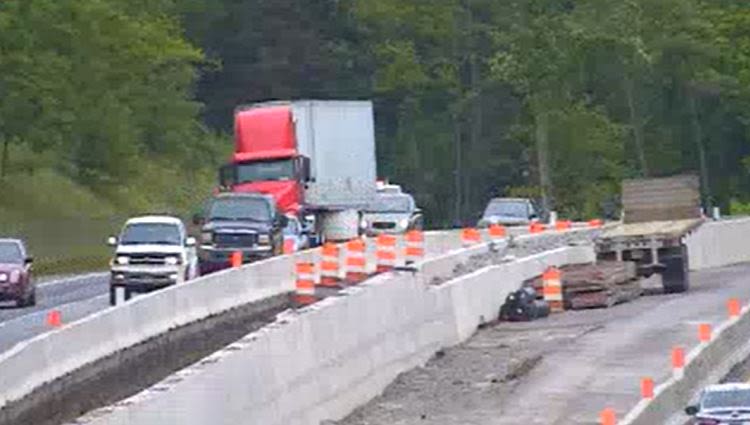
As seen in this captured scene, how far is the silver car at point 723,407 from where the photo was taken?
28.0 meters

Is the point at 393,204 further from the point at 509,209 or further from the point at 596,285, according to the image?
the point at 596,285

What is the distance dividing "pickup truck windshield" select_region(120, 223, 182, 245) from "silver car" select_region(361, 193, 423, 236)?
19725mm

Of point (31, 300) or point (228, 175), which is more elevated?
point (228, 175)

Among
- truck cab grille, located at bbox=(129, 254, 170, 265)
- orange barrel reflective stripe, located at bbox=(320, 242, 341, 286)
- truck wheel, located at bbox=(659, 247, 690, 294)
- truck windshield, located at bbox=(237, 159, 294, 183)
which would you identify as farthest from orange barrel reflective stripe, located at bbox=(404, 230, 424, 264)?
truck cab grille, located at bbox=(129, 254, 170, 265)

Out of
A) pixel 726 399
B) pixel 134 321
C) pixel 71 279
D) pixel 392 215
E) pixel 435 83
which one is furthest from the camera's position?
pixel 435 83

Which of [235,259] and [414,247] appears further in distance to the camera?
[414,247]

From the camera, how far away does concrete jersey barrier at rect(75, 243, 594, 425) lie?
21984 mm

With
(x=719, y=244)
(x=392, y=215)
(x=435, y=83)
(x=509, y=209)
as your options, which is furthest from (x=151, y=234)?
(x=435, y=83)

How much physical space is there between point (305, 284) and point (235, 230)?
16.8 feet

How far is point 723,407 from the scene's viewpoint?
28.4 metres

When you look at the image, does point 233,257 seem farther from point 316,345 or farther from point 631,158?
A: point 631,158

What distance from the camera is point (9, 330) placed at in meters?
40.9

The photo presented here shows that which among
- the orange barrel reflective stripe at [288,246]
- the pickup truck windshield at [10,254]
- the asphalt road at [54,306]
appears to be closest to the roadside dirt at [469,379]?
the asphalt road at [54,306]

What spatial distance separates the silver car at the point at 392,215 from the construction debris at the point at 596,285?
17.0 meters
